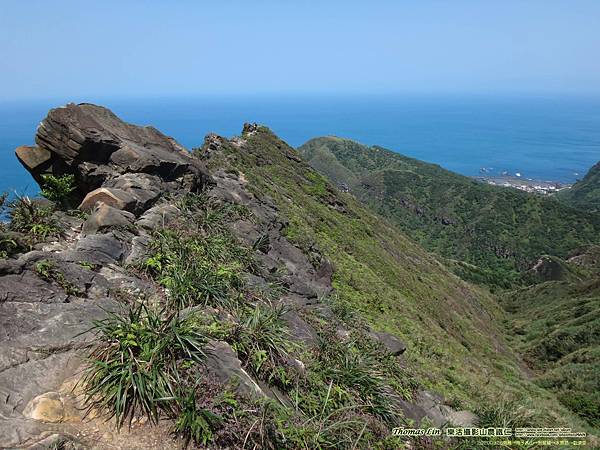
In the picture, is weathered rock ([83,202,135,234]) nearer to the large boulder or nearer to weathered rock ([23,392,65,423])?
the large boulder

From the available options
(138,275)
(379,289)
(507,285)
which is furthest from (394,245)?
(507,285)

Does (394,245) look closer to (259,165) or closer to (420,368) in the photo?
(259,165)

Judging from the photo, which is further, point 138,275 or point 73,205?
point 73,205

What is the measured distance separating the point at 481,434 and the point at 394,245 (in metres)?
30.2

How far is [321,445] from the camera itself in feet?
17.3

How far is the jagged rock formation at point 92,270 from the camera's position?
4.49m

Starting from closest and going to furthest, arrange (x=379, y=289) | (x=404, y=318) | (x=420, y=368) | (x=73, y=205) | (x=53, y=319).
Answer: (x=53, y=319) → (x=73, y=205) → (x=420, y=368) → (x=404, y=318) → (x=379, y=289)

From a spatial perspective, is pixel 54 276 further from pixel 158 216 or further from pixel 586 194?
pixel 586 194

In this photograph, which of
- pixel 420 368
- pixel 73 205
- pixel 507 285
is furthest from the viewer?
pixel 507 285

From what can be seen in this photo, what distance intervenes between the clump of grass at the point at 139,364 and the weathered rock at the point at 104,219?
379cm

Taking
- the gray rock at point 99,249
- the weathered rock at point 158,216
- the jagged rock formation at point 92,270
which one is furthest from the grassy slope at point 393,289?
the gray rock at point 99,249

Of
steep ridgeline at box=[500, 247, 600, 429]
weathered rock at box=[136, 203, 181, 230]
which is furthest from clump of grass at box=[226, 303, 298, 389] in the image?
steep ridgeline at box=[500, 247, 600, 429]

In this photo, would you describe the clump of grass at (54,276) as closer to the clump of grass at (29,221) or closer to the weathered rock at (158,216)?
the clump of grass at (29,221)

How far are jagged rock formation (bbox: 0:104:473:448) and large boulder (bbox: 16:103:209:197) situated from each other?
3 centimetres
